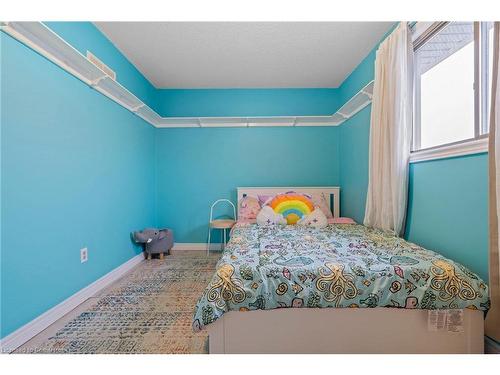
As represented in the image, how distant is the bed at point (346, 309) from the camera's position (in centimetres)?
123

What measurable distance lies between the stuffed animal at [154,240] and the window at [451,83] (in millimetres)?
2904

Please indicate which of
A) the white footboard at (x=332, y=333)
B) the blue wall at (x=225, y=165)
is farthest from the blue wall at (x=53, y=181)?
the white footboard at (x=332, y=333)

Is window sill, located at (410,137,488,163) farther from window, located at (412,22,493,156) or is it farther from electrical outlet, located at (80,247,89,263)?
electrical outlet, located at (80,247,89,263)

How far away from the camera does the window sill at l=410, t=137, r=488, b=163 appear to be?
4.51 ft

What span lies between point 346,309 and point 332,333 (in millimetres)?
147

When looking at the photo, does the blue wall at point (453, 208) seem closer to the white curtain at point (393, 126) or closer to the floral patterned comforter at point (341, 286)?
the white curtain at point (393, 126)

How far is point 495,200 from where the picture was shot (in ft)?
4.00

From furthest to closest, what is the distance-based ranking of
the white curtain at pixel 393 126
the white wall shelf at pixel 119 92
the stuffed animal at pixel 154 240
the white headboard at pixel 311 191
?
the white headboard at pixel 311 191 → the stuffed animal at pixel 154 240 → the white curtain at pixel 393 126 → the white wall shelf at pixel 119 92

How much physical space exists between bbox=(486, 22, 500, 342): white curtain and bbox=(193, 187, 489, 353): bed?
4cm

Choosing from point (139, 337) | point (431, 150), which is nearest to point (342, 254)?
point (431, 150)

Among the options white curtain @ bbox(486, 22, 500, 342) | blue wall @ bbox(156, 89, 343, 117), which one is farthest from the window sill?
blue wall @ bbox(156, 89, 343, 117)

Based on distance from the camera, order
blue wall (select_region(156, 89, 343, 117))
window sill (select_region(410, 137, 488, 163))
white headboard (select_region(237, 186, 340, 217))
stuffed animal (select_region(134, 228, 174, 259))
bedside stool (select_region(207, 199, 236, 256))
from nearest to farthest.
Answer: window sill (select_region(410, 137, 488, 163))
stuffed animal (select_region(134, 228, 174, 259))
bedside stool (select_region(207, 199, 236, 256))
white headboard (select_region(237, 186, 340, 217))
blue wall (select_region(156, 89, 343, 117))

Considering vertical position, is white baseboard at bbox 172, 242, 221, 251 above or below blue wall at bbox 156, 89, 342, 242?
below

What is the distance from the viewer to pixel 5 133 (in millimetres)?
1367
